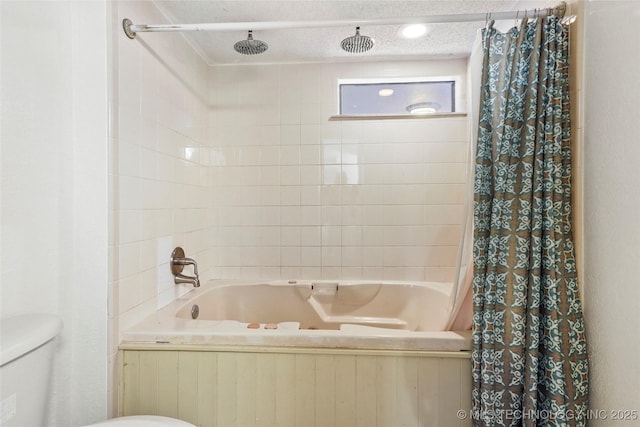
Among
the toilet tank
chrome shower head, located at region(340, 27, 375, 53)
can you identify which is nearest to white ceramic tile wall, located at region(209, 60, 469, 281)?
chrome shower head, located at region(340, 27, 375, 53)

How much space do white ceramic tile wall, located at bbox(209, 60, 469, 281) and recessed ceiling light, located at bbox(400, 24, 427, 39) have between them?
0.30 metres

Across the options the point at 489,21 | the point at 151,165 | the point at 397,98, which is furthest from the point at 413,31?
the point at 151,165

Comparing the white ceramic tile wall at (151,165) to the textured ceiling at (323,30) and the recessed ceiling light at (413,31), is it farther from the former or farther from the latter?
the recessed ceiling light at (413,31)

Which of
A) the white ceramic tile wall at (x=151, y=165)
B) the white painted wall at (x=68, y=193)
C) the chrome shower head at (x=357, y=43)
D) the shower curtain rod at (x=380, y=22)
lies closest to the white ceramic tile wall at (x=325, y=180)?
the white ceramic tile wall at (x=151, y=165)

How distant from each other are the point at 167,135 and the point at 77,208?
628 mm

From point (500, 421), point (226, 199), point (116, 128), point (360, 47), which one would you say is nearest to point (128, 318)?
point (116, 128)

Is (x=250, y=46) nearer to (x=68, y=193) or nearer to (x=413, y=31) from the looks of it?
(x=413, y=31)

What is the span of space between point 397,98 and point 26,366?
231 cm

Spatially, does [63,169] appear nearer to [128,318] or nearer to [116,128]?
[116,128]

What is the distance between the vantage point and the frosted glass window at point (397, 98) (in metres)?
2.12

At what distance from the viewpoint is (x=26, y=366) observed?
0.90 m

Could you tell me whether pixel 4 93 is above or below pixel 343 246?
above

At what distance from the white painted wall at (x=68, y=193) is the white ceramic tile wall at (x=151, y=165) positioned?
2.3 inches

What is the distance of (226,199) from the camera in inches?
86.3
